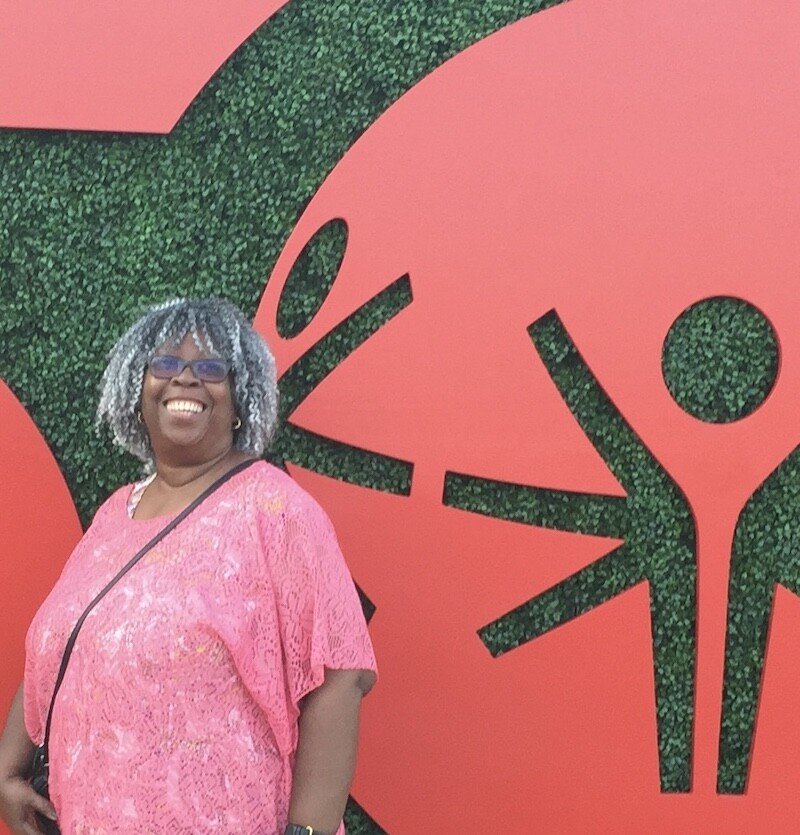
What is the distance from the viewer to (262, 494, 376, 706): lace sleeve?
1529mm

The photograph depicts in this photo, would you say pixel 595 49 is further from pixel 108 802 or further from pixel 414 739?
pixel 108 802

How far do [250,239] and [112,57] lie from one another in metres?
0.47

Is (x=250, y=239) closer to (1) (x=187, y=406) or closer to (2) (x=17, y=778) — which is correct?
(1) (x=187, y=406)

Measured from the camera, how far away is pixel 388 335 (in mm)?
2154

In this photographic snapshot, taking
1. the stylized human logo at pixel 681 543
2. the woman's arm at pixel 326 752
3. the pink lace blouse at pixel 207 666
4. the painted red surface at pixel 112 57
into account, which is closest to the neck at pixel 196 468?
the pink lace blouse at pixel 207 666

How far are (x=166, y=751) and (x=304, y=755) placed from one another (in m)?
0.20

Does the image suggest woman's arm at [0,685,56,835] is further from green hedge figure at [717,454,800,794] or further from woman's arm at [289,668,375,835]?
green hedge figure at [717,454,800,794]

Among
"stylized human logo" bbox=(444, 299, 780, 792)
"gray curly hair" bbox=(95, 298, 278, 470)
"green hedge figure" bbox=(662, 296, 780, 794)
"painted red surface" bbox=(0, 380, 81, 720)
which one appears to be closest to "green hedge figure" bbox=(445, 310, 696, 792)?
"stylized human logo" bbox=(444, 299, 780, 792)

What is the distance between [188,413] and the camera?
5.54 ft

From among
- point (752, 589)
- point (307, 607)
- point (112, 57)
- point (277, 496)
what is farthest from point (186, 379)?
point (752, 589)

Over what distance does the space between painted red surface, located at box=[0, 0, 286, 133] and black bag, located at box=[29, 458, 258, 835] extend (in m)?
0.91

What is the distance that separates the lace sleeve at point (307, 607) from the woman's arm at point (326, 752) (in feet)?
0.08

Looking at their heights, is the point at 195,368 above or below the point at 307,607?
above

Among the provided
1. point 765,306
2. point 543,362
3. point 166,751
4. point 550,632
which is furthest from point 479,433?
point 166,751
